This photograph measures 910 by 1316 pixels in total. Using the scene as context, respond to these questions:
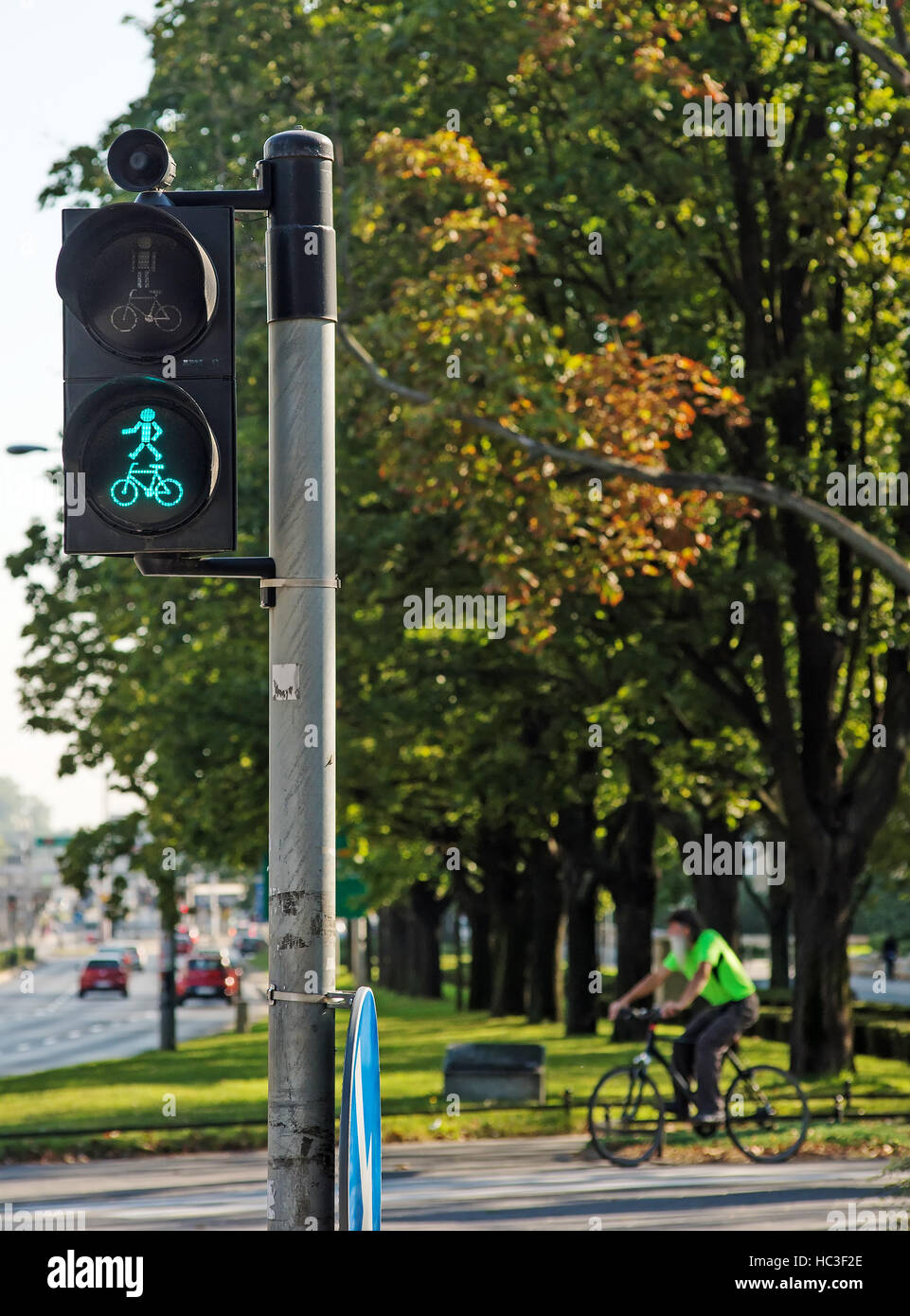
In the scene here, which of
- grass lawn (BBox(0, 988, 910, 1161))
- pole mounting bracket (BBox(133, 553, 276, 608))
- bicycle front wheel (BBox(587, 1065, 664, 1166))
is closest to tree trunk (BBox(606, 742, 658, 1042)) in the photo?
grass lawn (BBox(0, 988, 910, 1161))

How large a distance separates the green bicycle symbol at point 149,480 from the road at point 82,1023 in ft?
96.5

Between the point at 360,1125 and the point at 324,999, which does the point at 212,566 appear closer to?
the point at 324,999

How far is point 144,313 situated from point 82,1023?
170 feet

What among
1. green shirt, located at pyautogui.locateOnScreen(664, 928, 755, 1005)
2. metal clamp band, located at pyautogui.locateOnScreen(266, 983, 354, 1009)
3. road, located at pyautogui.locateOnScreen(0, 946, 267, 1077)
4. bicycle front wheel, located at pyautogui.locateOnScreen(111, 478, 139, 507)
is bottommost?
road, located at pyautogui.locateOnScreen(0, 946, 267, 1077)

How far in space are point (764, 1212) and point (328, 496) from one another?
800 cm

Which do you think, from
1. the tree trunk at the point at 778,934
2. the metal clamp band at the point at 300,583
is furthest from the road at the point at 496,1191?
the tree trunk at the point at 778,934

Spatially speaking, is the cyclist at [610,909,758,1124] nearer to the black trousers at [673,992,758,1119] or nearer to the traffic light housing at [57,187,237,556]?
the black trousers at [673,992,758,1119]

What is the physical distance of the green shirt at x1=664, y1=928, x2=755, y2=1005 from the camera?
13430 millimetres

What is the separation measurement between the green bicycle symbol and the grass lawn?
655 cm

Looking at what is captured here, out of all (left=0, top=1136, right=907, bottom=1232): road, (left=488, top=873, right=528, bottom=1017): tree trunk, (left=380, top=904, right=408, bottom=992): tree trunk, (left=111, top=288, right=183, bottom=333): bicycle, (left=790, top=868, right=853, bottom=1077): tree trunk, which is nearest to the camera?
(left=111, top=288, right=183, bottom=333): bicycle

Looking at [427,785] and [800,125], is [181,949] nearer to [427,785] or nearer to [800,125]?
[427,785]

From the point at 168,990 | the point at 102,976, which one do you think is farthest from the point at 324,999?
the point at 102,976

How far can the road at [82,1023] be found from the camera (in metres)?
39.5

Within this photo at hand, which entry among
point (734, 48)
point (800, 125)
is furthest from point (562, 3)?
point (800, 125)
